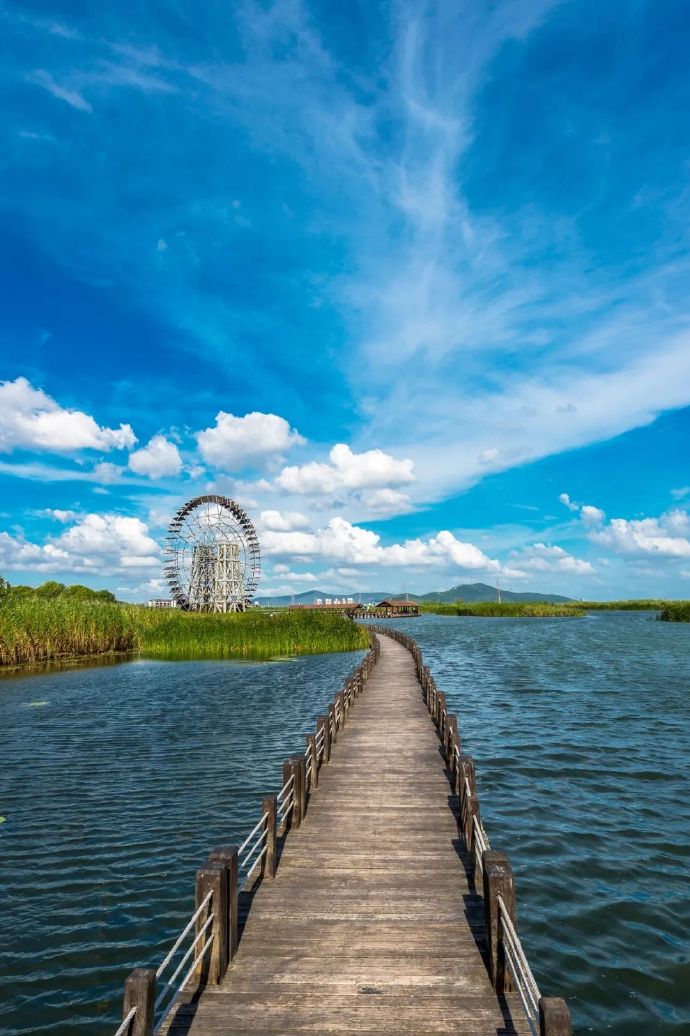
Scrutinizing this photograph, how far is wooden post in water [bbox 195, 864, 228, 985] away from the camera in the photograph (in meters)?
5.66

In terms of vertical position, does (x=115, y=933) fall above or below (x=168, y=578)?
below

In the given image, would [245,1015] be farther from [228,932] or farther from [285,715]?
[285,715]

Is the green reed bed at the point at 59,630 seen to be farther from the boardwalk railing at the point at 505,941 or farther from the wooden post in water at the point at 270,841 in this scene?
A: the boardwalk railing at the point at 505,941

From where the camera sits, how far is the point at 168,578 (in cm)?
8625

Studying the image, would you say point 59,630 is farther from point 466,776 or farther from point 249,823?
point 466,776

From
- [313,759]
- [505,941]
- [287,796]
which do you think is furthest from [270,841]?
[313,759]

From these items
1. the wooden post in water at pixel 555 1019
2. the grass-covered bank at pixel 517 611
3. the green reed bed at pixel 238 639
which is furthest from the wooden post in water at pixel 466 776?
the grass-covered bank at pixel 517 611

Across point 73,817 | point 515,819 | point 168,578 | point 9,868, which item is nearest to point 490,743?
point 515,819

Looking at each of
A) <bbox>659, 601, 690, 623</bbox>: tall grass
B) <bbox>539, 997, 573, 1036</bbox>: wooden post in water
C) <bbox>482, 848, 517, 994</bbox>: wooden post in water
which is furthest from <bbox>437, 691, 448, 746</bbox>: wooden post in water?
<bbox>659, 601, 690, 623</bbox>: tall grass

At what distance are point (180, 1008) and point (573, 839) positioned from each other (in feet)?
29.1

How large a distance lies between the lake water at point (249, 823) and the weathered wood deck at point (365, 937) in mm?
1847

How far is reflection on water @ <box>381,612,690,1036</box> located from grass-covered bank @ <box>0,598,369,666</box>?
1647cm

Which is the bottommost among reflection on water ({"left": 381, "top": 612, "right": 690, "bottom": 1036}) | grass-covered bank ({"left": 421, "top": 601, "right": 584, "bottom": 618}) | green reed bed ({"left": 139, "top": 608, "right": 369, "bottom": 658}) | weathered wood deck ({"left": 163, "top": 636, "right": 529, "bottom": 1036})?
reflection on water ({"left": 381, "top": 612, "right": 690, "bottom": 1036})

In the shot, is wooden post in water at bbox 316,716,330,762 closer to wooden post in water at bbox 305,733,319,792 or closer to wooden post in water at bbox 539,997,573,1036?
wooden post in water at bbox 305,733,319,792
